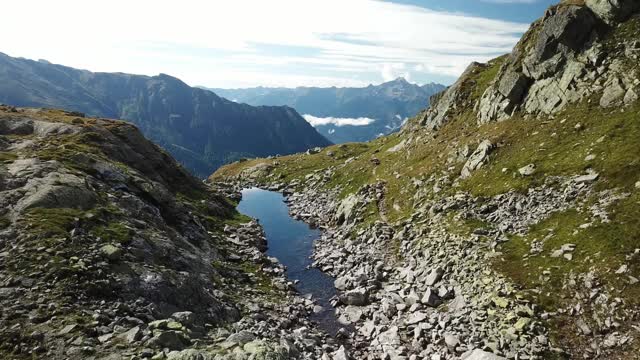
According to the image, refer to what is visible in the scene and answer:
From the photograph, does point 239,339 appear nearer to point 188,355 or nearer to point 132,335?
point 188,355

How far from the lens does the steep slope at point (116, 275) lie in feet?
75.4

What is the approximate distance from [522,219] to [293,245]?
3673 cm

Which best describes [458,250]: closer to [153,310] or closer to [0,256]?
[153,310]

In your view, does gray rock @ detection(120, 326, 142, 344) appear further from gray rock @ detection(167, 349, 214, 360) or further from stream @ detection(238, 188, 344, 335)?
stream @ detection(238, 188, 344, 335)

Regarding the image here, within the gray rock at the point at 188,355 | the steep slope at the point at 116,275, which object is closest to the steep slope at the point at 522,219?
the steep slope at the point at 116,275

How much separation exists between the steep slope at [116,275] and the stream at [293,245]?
2178 mm

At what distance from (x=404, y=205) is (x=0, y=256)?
45879 mm

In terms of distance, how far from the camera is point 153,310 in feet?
92.8

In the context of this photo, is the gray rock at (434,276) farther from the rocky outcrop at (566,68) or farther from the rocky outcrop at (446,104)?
the rocky outcrop at (446,104)

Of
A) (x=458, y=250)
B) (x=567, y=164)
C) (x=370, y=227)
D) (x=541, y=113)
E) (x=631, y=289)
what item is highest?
(x=541, y=113)

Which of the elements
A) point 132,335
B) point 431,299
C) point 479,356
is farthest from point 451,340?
point 132,335

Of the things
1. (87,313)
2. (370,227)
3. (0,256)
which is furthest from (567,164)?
(0,256)

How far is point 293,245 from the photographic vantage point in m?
66.4

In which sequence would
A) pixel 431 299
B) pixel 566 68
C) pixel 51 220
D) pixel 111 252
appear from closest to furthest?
pixel 111 252 < pixel 51 220 < pixel 431 299 < pixel 566 68
